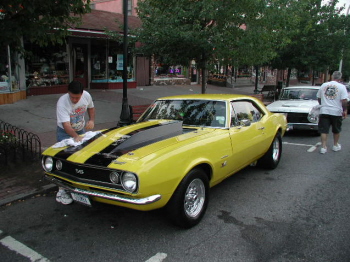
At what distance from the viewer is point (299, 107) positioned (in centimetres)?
902

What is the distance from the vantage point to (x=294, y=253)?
3.18 metres

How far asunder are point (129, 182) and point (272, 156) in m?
3.51

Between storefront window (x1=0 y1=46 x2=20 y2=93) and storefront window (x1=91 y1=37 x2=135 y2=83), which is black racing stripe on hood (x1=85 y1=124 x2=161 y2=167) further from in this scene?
storefront window (x1=91 y1=37 x2=135 y2=83)

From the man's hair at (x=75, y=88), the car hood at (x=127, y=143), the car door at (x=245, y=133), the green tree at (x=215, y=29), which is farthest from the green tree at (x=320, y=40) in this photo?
the man's hair at (x=75, y=88)

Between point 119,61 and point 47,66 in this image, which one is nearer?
point 47,66

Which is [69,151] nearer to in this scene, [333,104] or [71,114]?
[71,114]

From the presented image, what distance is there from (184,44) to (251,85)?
1921 cm

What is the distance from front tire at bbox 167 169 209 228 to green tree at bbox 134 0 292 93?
19.3ft

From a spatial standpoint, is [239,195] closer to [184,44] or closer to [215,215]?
[215,215]

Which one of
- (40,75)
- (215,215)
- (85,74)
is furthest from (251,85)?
(215,215)

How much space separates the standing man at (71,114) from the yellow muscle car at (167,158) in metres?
0.37

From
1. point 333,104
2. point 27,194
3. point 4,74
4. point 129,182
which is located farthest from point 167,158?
point 4,74

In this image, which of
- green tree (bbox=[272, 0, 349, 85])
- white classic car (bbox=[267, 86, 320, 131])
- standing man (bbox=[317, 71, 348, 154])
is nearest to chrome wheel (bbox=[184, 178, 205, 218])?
standing man (bbox=[317, 71, 348, 154])

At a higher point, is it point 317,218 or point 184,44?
point 184,44
